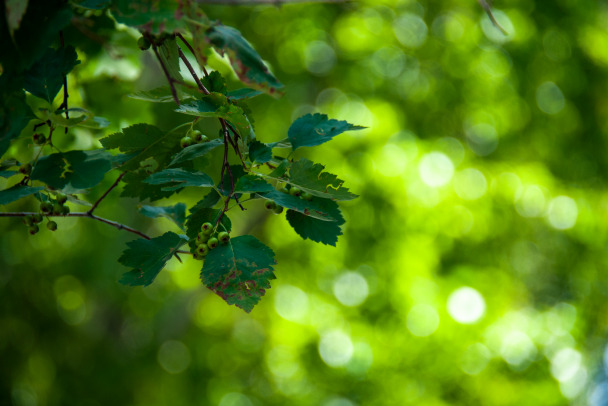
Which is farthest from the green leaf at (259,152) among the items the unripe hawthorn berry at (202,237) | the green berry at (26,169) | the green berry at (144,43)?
the green berry at (26,169)

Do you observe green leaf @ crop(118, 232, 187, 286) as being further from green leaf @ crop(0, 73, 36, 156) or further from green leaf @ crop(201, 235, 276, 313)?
green leaf @ crop(0, 73, 36, 156)

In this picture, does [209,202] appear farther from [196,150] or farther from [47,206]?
[47,206]

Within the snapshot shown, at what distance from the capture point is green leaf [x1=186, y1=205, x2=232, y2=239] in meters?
0.82

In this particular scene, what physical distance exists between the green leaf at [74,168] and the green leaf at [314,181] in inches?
10.1

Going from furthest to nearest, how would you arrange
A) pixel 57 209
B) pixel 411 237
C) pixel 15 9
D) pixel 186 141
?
1. pixel 411 237
2. pixel 57 209
3. pixel 186 141
4. pixel 15 9

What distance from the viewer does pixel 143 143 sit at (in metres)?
0.89

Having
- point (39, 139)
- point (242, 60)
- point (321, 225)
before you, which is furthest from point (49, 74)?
point (321, 225)

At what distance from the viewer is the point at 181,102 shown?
2.64ft

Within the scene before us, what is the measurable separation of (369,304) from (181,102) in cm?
473

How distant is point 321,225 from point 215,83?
0.84 feet

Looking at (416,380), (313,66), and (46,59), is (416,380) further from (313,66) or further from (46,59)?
(46,59)

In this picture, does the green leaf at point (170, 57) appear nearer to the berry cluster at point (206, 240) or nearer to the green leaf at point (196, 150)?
the green leaf at point (196, 150)

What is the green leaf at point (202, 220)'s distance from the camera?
82cm

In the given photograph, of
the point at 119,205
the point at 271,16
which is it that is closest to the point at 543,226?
the point at 271,16
